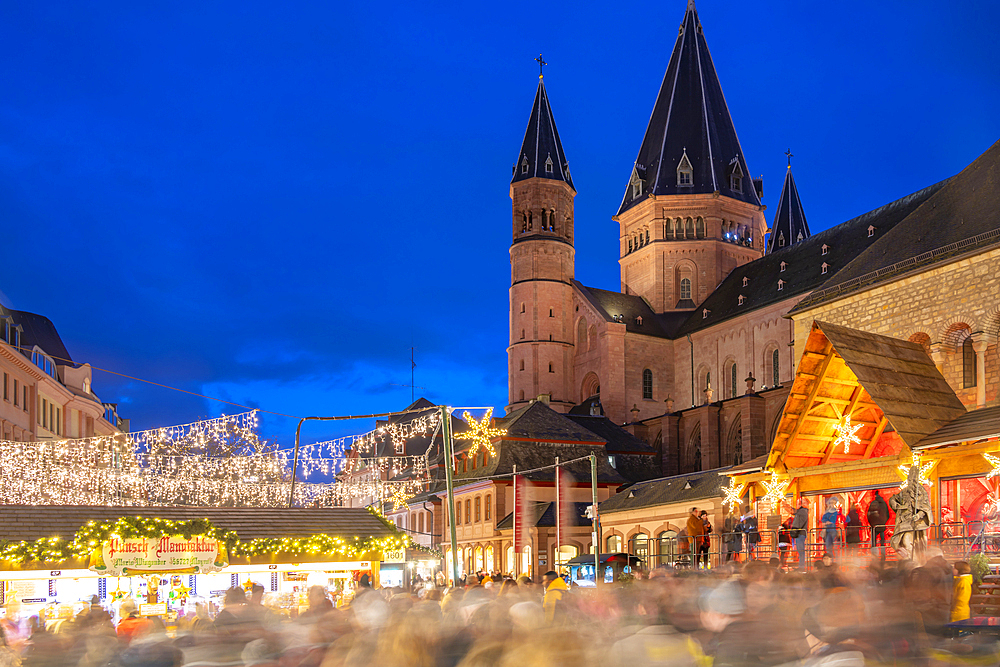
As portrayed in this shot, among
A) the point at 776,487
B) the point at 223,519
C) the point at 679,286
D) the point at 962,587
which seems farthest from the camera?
the point at 679,286

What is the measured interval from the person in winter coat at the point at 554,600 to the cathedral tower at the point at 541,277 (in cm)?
5868

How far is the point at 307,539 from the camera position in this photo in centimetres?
2095

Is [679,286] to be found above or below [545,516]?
above

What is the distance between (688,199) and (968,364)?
50.5m

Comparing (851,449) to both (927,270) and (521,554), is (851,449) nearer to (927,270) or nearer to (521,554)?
(927,270)

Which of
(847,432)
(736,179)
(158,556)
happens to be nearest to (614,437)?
(736,179)

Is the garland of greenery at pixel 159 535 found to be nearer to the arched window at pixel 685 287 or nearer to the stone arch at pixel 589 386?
the stone arch at pixel 589 386

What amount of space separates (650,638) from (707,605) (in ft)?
6.79

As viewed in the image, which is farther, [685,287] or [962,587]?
[685,287]

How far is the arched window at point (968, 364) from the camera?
24.4 m

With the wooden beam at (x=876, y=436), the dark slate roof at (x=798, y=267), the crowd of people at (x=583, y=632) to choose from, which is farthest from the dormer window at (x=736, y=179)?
the crowd of people at (x=583, y=632)

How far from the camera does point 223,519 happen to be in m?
20.8

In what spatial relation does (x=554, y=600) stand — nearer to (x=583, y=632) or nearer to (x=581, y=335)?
(x=583, y=632)

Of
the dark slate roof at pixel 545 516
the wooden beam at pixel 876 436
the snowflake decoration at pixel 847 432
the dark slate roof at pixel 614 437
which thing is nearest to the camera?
the snowflake decoration at pixel 847 432
